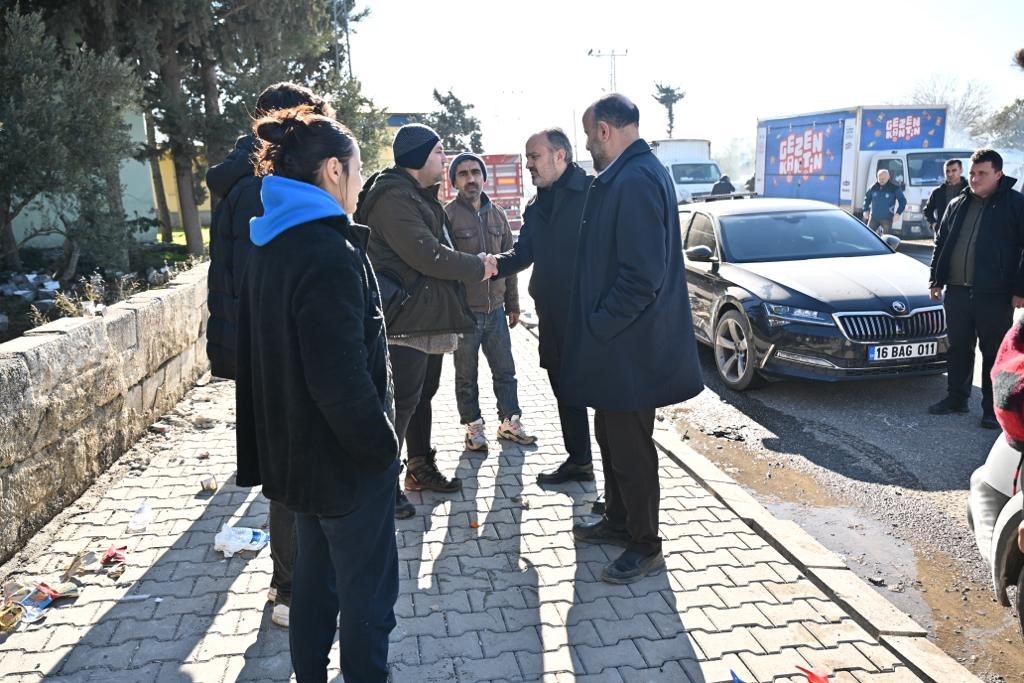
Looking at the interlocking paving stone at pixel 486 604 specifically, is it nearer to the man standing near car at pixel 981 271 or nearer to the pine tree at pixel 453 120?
the man standing near car at pixel 981 271

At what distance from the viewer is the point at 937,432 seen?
18.5 feet

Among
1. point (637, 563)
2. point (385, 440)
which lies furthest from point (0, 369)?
point (637, 563)

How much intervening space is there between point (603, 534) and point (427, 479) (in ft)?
3.87

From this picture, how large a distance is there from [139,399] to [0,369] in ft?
6.48

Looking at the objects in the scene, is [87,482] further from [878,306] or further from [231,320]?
[878,306]

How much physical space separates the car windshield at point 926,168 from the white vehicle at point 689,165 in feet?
19.3

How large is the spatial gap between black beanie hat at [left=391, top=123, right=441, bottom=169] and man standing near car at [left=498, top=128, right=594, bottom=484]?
2.48 feet

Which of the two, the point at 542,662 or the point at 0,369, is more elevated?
the point at 0,369

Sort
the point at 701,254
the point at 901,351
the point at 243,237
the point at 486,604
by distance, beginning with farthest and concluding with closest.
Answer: the point at 701,254, the point at 901,351, the point at 486,604, the point at 243,237

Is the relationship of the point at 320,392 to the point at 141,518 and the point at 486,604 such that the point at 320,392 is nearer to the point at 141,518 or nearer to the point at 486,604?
the point at 486,604

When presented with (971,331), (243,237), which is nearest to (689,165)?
(971,331)

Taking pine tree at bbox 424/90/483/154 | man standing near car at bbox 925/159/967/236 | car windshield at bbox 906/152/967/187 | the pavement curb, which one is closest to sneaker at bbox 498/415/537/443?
the pavement curb

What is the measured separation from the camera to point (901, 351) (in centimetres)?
619

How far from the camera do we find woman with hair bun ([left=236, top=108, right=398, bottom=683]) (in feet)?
7.00
